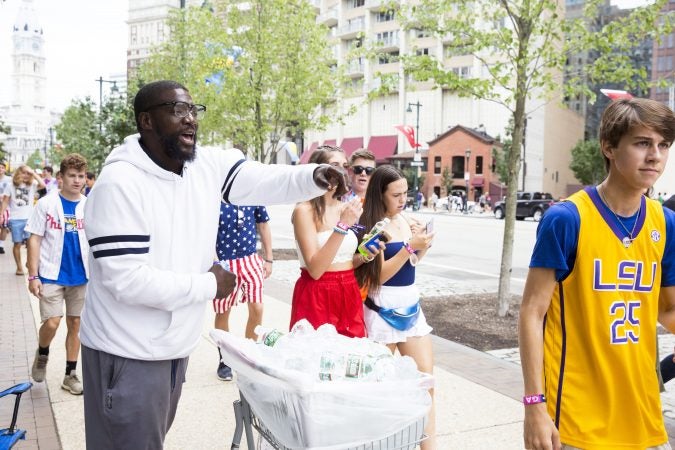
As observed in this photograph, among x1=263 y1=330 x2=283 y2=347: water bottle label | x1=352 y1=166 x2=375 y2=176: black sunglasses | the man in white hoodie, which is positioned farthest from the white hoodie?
x1=352 y1=166 x2=375 y2=176: black sunglasses

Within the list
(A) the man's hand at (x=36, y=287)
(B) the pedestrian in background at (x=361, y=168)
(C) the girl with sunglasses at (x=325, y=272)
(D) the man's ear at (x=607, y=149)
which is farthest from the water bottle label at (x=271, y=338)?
(A) the man's hand at (x=36, y=287)

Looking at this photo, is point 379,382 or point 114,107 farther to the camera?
point 114,107

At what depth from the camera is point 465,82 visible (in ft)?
28.2

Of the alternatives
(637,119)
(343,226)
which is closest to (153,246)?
(343,226)

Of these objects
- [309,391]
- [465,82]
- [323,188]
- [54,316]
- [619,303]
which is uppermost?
[465,82]

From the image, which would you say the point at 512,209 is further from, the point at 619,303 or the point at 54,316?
the point at 619,303

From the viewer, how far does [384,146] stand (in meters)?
69.8

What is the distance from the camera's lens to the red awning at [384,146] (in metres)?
69.0

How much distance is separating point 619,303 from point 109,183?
6.19 ft

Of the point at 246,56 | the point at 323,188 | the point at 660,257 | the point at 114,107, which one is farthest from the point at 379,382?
the point at 114,107

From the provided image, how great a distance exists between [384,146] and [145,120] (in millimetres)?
67856

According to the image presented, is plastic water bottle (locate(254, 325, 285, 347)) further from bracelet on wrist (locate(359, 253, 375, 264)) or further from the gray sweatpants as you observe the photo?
bracelet on wrist (locate(359, 253, 375, 264))

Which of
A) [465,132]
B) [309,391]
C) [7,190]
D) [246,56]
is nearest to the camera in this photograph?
[309,391]

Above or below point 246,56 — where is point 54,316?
below
